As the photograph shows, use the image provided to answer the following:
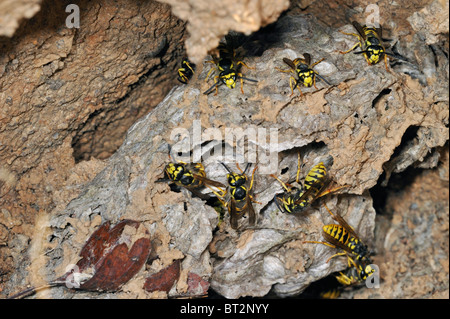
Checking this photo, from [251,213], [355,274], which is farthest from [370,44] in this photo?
[355,274]

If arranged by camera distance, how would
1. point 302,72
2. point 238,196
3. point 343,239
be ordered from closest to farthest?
point 302,72 → point 238,196 → point 343,239

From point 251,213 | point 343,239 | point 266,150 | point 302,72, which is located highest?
point 302,72

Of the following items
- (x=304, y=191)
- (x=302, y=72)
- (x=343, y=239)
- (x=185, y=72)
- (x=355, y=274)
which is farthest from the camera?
(x=355, y=274)

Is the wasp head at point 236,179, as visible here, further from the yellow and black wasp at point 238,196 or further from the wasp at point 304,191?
the wasp at point 304,191

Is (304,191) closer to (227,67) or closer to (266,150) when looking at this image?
(266,150)

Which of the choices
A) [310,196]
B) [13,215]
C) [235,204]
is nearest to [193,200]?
[235,204]

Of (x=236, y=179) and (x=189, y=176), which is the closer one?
(x=189, y=176)

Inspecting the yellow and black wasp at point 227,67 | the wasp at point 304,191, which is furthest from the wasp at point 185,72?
the wasp at point 304,191
